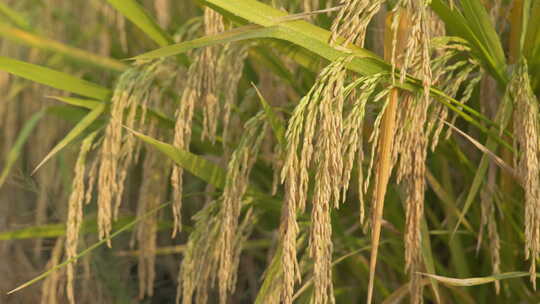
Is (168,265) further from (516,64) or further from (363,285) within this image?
(516,64)

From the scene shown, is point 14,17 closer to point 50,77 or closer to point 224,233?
point 50,77

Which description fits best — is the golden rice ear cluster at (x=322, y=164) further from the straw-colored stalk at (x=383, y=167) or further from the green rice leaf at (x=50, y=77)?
the green rice leaf at (x=50, y=77)

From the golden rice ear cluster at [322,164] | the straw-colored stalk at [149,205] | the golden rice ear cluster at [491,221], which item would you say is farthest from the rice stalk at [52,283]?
the golden rice ear cluster at [491,221]

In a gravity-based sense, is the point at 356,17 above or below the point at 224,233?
above

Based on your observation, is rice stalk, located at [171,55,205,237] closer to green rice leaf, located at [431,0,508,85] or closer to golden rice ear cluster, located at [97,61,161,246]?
golden rice ear cluster, located at [97,61,161,246]

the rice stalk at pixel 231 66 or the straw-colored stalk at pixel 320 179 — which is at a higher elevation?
the rice stalk at pixel 231 66

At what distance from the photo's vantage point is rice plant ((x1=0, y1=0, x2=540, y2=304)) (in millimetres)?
1235

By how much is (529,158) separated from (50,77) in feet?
3.32

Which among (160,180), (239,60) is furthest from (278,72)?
(160,180)

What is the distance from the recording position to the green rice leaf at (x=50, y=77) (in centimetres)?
162

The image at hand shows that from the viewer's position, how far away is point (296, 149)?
122 centimetres

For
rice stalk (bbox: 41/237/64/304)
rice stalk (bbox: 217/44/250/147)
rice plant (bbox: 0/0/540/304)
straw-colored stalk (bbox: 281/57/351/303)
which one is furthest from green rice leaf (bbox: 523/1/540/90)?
rice stalk (bbox: 41/237/64/304)

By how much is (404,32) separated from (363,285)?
757 mm

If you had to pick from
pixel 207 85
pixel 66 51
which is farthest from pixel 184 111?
pixel 66 51
